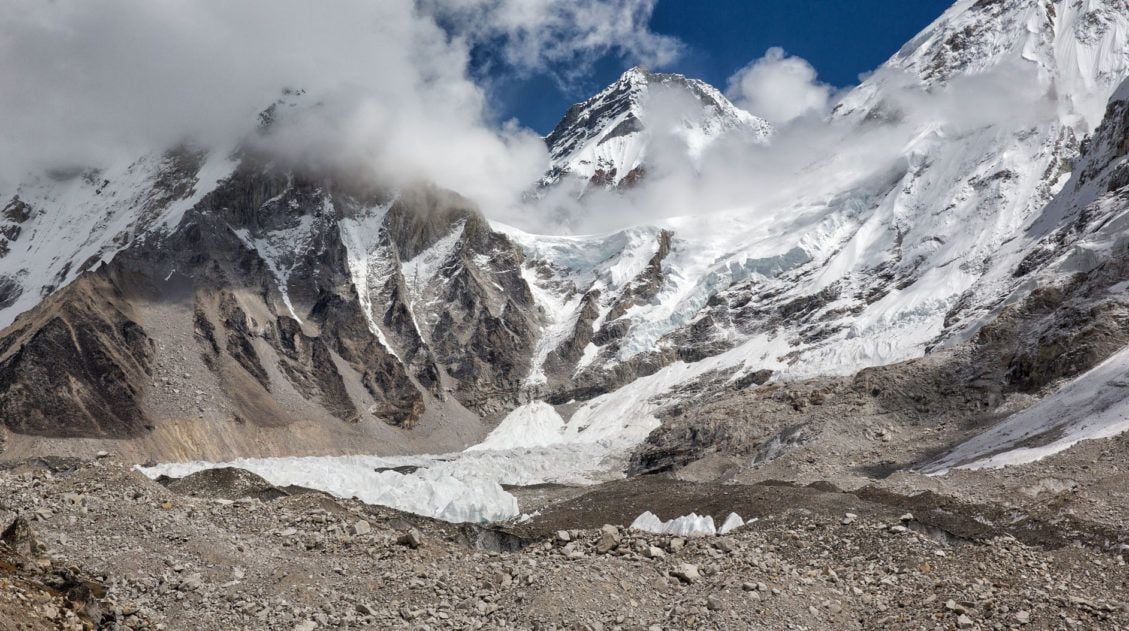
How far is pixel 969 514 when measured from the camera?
2853cm

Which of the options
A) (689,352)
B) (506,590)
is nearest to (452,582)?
(506,590)

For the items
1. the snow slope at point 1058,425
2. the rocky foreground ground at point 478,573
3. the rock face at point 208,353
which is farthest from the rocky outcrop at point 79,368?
the rocky foreground ground at point 478,573

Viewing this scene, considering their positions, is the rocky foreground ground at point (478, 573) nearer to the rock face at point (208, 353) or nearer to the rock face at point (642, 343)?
the rock face at point (642, 343)

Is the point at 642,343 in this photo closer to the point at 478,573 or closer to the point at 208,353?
the point at 208,353

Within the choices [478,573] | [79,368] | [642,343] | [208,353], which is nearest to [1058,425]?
[478,573]

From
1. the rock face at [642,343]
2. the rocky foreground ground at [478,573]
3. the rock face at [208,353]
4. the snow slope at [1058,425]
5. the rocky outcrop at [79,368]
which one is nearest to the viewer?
the rocky foreground ground at [478,573]

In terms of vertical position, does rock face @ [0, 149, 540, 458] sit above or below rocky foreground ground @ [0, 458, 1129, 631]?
above

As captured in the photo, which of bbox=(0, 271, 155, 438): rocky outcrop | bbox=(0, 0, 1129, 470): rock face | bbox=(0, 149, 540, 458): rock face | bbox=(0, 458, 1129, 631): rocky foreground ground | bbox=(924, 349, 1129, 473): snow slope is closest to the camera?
bbox=(0, 458, 1129, 631): rocky foreground ground

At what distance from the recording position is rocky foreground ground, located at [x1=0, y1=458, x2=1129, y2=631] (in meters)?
15.9

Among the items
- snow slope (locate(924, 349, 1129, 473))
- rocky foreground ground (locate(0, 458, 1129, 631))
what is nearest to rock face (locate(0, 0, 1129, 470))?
snow slope (locate(924, 349, 1129, 473))

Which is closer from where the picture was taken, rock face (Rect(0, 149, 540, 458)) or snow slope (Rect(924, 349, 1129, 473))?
snow slope (Rect(924, 349, 1129, 473))

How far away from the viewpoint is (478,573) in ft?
58.6

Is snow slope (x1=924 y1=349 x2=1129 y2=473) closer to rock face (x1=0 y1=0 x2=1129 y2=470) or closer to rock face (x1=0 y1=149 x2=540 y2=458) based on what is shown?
rock face (x1=0 y1=0 x2=1129 y2=470)

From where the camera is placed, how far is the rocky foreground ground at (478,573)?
52.0 ft
